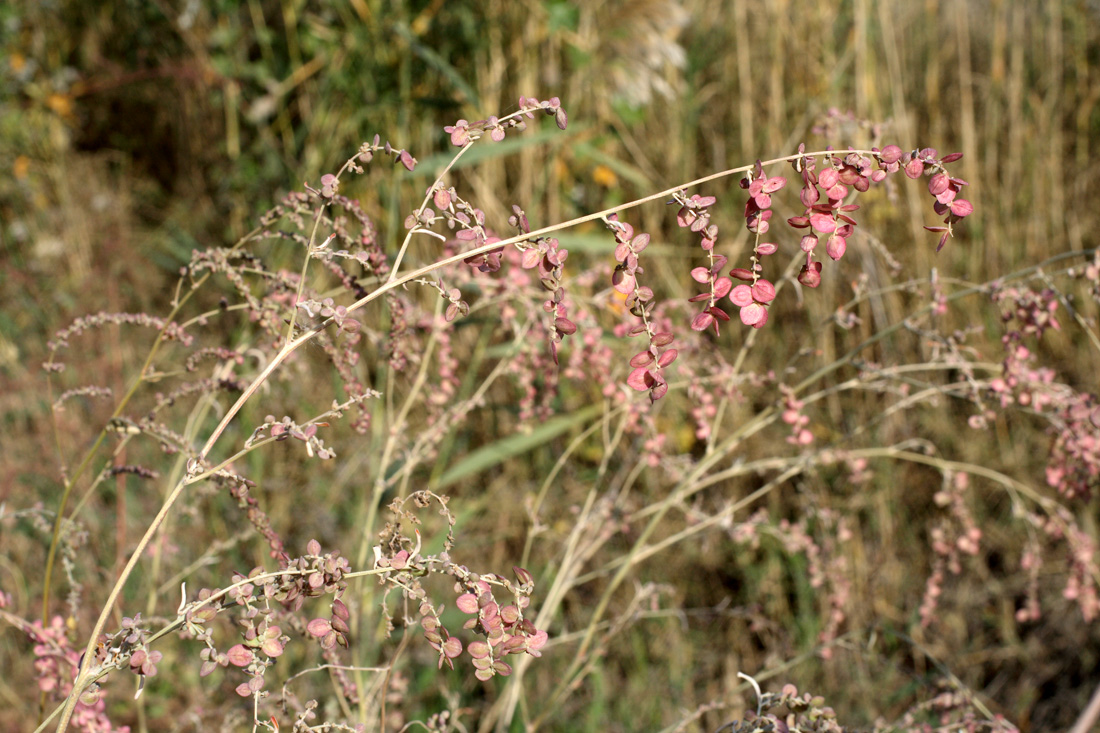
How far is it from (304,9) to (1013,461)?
2.48 meters

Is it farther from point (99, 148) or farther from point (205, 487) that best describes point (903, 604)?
point (99, 148)

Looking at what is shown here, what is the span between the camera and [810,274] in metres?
0.63

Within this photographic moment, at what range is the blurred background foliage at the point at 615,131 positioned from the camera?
2170mm

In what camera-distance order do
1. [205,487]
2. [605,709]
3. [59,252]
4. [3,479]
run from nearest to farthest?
[205,487] → [605,709] → [3,479] → [59,252]

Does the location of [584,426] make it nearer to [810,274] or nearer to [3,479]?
[3,479]

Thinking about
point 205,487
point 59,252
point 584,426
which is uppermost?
point 59,252

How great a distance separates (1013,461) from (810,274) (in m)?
1.98

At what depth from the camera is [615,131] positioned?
2.64 meters

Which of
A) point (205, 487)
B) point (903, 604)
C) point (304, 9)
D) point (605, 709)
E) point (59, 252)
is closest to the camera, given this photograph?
point (205, 487)

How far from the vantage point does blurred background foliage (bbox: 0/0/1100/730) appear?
7.12ft

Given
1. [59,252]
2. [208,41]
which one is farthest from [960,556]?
[59,252]

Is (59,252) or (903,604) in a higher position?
(59,252)

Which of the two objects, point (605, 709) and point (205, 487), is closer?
point (205, 487)

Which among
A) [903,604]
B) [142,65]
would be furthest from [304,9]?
[903,604]
